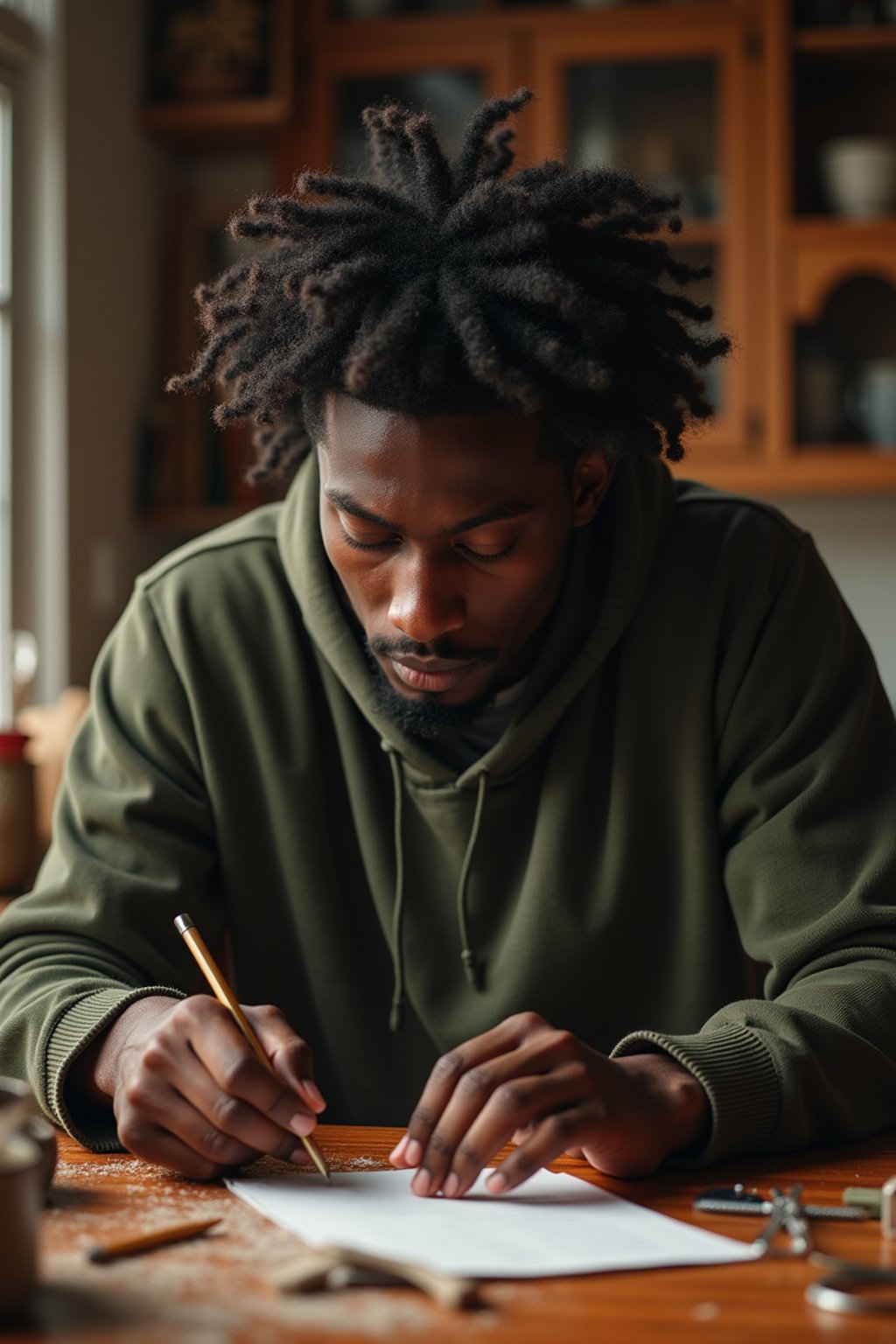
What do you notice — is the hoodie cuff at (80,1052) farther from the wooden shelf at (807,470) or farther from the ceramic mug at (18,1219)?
the wooden shelf at (807,470)

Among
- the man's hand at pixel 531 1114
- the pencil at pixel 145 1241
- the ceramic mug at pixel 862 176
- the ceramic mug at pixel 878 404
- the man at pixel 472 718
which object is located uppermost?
the ceramic mug at pixel 862 176

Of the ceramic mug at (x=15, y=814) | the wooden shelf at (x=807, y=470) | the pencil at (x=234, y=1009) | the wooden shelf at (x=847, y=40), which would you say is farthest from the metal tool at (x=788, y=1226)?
the wooden shelf at (x=847, y=40)

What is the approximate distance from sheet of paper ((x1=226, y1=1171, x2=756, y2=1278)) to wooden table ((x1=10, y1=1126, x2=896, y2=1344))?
0.01 meters

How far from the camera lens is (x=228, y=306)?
1.42 meters

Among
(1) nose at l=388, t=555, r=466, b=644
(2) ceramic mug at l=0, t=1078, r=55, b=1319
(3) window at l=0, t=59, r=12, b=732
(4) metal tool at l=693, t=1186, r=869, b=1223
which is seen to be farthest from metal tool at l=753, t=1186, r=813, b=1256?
(3) window at l=0, t=59, r=12, b=732

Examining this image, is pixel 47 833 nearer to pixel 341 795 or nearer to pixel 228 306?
pixel 341 795

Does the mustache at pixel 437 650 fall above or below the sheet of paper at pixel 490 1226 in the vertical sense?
above

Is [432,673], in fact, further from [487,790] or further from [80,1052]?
[80,1052]

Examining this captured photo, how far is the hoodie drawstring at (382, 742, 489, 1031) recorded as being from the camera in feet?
4.73

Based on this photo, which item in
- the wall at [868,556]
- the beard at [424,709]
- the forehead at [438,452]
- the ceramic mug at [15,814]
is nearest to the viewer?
the forehead at [438,452]

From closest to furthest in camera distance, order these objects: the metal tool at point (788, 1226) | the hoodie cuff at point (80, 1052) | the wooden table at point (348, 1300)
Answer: the wooden table at point (348, 1300) < the metal tool at point (788, 1226) < the hoodie cuff at point (80, 1052)

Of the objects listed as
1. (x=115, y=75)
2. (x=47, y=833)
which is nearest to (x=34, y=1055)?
(x=47, y=833)

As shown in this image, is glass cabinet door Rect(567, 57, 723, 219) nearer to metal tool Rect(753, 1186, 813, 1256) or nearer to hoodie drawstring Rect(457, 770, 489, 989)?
hoodie drawstring Rect(457, 770, 489, 989)

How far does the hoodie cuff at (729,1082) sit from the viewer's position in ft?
3.42
